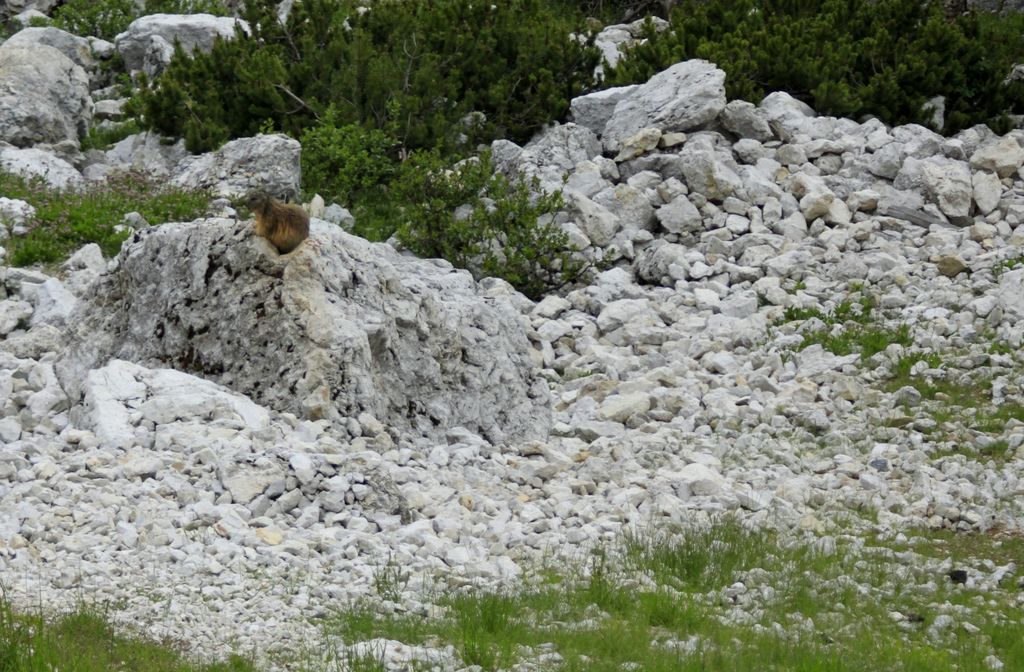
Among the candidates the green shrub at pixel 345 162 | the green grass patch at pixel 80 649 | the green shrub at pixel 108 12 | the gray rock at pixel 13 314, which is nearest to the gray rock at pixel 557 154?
the green shrub at pixel 345 162

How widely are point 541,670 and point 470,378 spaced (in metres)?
5.20

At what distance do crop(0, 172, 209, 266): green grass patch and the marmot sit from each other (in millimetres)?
5319

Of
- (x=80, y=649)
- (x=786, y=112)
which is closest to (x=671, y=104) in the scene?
(x=786, y=112)

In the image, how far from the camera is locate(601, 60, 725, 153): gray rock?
1819cm

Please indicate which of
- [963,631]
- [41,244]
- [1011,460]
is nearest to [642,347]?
[1011,460]

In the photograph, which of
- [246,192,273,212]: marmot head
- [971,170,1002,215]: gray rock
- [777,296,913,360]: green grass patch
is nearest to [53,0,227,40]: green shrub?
[246,192,273,212]: marmot head

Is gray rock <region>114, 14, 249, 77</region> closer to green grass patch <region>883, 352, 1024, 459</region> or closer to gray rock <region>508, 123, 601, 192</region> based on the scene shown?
gray rock <region>508, 123, 601, 192</region>

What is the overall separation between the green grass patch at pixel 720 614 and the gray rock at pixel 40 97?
14.6 meters

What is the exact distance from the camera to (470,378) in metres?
11.7

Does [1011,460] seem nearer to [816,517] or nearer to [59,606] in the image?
[816,517]

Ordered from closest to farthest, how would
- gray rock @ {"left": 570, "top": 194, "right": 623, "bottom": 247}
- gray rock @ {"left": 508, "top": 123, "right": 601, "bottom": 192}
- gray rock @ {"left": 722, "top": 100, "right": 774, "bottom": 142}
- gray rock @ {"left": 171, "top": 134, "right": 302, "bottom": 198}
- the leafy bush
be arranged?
the leafy bush → gray rock @ {"left": 570, "top": 194, "right": 623, "bottom": 247} → gray rock @ {"left": 171, "top": 134, "right": 302, "bottom": 198} → gray rock @ {"left": 508, "top": 123, "right": 601, "bottom": 192} → gray rock @ {"left": 722, "top": 100, "right": 774, "bottom": 142}

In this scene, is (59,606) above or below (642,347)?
above

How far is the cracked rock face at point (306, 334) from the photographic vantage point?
10609 millimetres

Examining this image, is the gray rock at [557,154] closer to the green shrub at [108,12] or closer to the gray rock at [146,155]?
the gray rock at [146,155]
